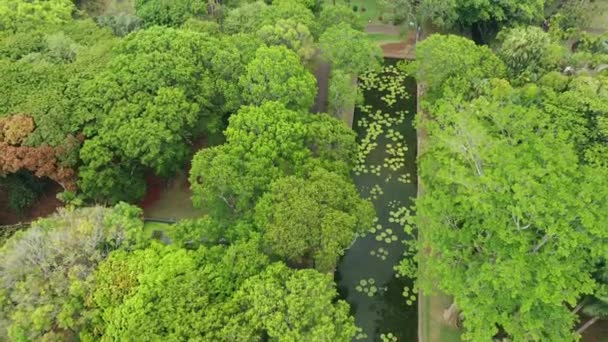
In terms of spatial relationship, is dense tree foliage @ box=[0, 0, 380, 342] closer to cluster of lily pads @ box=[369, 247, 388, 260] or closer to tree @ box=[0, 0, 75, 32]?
tree @ box=[0, 0, 75, 32]

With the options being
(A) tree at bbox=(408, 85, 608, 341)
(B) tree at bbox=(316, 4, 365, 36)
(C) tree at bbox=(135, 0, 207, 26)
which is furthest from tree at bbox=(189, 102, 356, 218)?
(C) tree at bbox=(135, 0, 207, 26)

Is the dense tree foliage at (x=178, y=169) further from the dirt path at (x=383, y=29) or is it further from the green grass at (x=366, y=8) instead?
the green grass at (x=366, y=8)

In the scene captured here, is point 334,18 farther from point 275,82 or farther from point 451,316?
point 451,316

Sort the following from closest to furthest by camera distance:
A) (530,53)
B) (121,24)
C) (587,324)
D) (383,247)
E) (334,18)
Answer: (587,324)
(383,247)
(530,53)
(334,18)
(121,24)

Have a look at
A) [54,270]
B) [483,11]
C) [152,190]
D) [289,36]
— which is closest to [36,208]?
[152,190]

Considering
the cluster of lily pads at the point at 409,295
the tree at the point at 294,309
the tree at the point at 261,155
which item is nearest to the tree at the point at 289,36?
the tree at the point at 261,155
